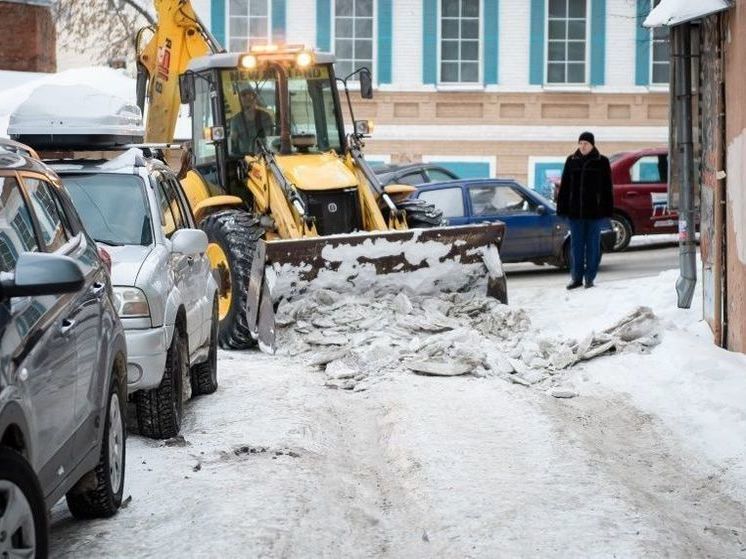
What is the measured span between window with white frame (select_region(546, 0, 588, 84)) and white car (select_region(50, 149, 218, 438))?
24109 mm

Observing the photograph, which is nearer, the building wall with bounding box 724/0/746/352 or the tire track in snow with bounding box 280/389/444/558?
the tire track in snow with bounding box 280/389/444/558

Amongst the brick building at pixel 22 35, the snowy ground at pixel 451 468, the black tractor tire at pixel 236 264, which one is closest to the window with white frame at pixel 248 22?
the brick building at pixel 22 35

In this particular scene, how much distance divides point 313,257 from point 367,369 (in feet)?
6.28

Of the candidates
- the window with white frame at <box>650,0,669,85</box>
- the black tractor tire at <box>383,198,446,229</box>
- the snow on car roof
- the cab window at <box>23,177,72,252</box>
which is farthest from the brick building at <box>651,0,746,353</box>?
the window with white frame at <box>650,0,669,85</box>

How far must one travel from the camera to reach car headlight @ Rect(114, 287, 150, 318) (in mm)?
9266

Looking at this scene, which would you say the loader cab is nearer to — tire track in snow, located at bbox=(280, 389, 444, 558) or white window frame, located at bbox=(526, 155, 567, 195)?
tire track in snow, located at bbox=(280, 389, 444, 558)

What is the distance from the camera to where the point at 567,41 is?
35.1 metres

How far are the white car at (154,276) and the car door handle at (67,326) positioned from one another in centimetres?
247

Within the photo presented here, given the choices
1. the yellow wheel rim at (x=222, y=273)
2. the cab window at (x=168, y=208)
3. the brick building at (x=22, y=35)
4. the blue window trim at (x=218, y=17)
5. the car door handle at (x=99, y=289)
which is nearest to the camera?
the car door handle at (x=99, y=289)

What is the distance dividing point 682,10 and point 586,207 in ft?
18.3

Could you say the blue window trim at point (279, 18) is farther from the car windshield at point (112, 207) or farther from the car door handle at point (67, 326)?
the car door handle at point (67, 326)

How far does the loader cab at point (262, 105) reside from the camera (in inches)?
639

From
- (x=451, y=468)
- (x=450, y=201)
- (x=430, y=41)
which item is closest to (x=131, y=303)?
(x=451, y=468)

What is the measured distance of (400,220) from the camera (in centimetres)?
1603
